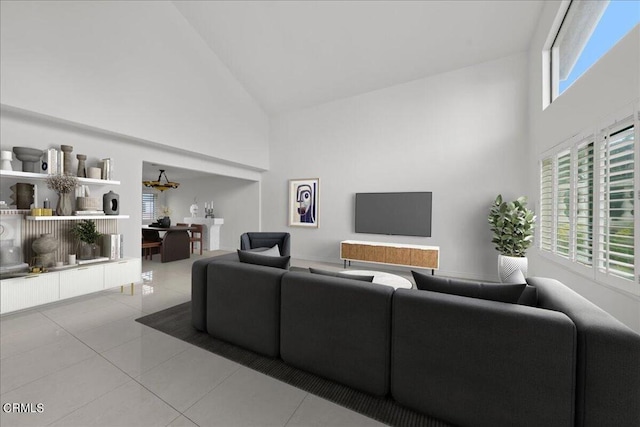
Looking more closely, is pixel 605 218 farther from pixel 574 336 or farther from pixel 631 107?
pixel 574 336

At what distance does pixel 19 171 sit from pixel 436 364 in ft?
15.3

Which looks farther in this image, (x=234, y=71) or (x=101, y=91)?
(x=234, y=71)

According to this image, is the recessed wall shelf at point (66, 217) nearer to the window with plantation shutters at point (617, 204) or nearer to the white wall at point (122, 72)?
the white wall at point (122, 72)

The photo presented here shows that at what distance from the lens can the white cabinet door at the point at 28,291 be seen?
8.64 feet

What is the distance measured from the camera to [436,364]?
1.47 meters

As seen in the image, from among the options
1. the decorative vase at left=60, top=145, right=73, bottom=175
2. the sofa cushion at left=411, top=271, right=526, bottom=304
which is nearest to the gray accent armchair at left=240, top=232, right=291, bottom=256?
the decorative vase at left=60, top=145, right=73, bottom=175

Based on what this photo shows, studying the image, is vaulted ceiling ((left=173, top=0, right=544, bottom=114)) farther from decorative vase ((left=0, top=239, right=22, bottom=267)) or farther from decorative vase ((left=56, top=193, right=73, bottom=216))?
decorative vase ((left=0, top=239, right=22, bottom=267))

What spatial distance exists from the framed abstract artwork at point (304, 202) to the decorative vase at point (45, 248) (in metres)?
4.39

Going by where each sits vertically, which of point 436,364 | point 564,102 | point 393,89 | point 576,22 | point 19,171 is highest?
point 393,89

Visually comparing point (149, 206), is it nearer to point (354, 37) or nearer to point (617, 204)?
point (354, 37)

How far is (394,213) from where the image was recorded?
5344 millimetres

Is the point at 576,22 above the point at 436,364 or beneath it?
above

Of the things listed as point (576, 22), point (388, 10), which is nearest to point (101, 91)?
point (388, 10)

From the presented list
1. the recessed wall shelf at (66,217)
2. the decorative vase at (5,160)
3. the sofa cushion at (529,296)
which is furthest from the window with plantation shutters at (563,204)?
the decorative vase at (5,160)
